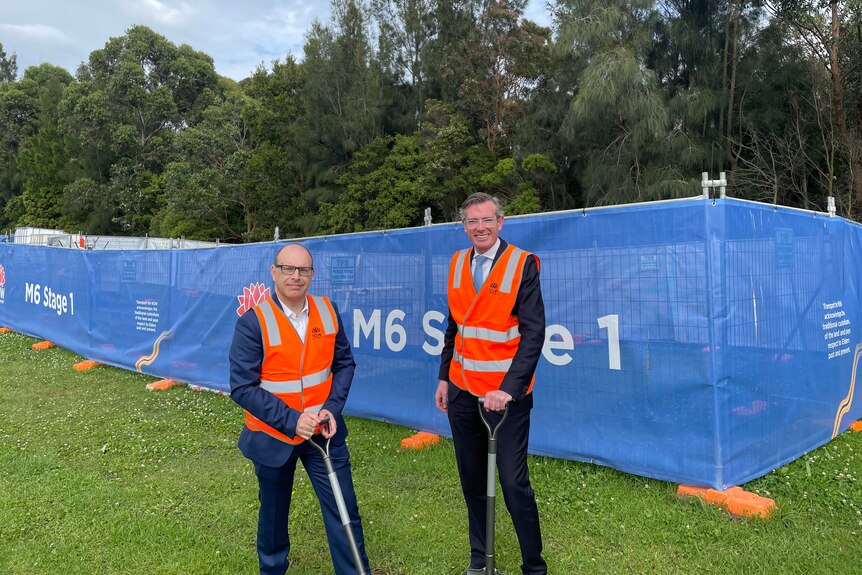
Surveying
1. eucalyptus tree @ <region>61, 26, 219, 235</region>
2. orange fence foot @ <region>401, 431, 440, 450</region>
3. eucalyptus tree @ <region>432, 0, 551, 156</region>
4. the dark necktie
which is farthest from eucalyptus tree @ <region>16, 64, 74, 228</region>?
the dark necktie

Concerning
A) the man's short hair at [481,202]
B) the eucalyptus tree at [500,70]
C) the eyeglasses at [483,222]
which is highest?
the eucalyptus tree at [500,70]

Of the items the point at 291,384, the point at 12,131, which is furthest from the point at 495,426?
the point at 12,131

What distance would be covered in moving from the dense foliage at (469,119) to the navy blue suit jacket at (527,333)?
1554cm

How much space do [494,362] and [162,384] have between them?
6.09 meters

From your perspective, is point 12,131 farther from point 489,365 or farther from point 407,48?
point 489,365

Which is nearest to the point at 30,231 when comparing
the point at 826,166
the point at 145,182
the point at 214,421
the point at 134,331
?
the point at 145,182

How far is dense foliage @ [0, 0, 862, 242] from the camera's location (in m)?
17.2

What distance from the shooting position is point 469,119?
26.4 meters

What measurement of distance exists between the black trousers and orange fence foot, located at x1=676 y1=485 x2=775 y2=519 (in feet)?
4.85

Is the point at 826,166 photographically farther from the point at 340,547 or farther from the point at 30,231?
the point at 30,231

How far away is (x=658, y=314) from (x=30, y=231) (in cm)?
3051

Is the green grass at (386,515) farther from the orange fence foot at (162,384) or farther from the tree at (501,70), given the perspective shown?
the tree at (501,70)

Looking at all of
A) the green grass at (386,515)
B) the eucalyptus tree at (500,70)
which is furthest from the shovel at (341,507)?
the eucalyptus tree at (500,70)

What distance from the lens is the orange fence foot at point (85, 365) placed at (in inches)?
332
